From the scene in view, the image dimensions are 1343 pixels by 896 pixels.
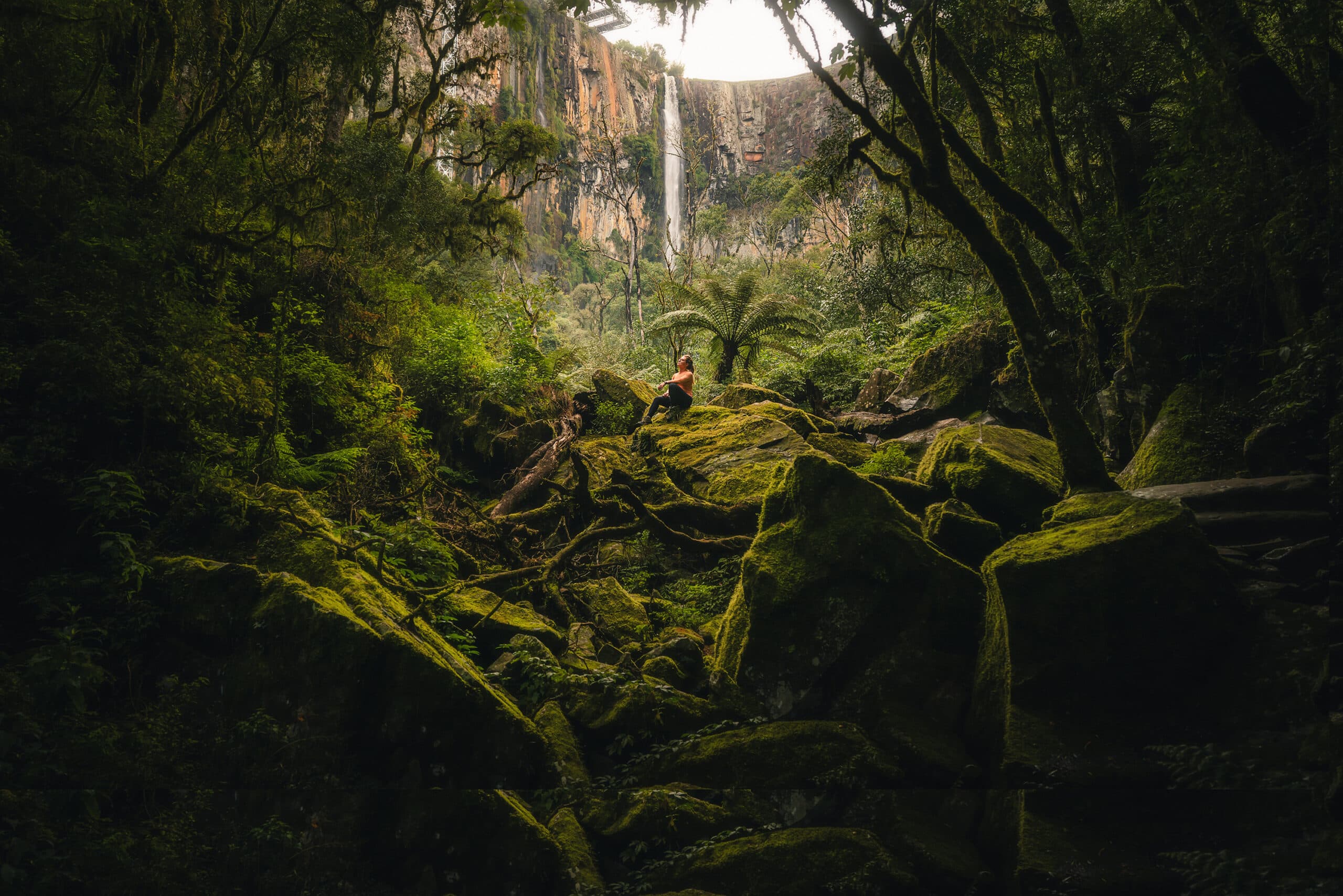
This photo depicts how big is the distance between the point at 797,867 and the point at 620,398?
31.1 feet

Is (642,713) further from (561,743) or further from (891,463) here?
(891,463)

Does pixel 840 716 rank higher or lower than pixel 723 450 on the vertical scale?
lower

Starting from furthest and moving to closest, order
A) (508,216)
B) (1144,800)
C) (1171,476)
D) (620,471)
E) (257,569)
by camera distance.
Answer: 1. (508,216)
2. (620,471)
3. (1171,476)
4. (257,569)
5. (1144,800)

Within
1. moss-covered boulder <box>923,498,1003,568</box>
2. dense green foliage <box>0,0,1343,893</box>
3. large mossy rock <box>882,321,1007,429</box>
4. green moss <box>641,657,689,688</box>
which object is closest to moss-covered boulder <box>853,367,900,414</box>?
dense green foliage <box>0,0,1343,893</box>

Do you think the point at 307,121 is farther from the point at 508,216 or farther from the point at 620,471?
the point at 620,471

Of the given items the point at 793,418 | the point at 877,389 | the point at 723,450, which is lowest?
the point at 723,450

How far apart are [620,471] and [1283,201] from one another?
22.0 ft

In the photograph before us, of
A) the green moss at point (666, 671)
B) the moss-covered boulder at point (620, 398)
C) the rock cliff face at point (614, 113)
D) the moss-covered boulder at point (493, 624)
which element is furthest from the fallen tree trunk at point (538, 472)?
the rock cliff face at point (614, 113)

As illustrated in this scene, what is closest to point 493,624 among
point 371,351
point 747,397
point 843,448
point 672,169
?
point 371,351

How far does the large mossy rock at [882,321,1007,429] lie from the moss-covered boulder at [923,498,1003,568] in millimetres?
4328

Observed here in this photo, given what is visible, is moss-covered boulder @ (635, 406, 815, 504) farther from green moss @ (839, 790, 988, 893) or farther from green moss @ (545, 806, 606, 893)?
green moss @ (545, 806, 606, 893)

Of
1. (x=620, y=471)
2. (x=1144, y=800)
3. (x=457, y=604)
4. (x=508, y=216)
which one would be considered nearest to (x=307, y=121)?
(x=508, y=216)

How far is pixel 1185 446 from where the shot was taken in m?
5.57

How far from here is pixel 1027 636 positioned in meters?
3.92
